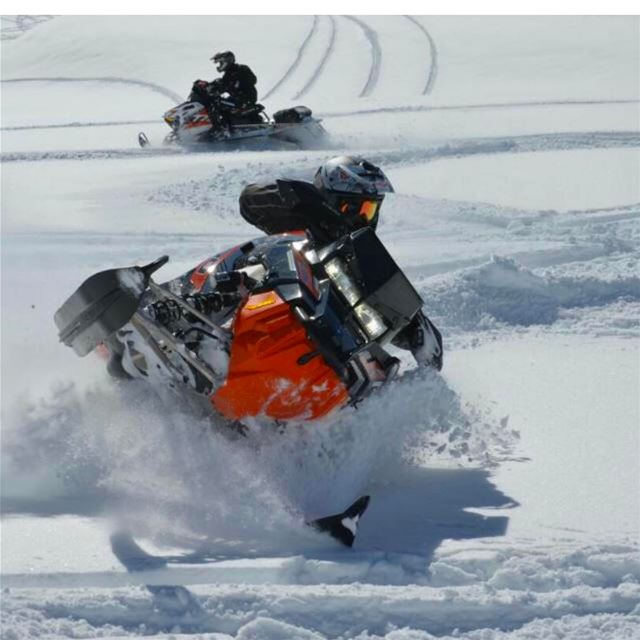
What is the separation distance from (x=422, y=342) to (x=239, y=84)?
523 inches

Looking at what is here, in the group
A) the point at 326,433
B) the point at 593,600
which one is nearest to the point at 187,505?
the point at 326,433

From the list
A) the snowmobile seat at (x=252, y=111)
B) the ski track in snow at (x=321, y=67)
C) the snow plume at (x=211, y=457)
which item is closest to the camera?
the snow plume at (x=211, y=457)

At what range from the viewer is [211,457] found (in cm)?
597

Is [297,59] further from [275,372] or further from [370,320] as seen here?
[275,372]

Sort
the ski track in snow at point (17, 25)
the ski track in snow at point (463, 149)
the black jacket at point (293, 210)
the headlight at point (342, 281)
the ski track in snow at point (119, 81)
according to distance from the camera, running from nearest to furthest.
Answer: the headlight at point (342, 281) → the black jacket at point (293, 210) → the ski track in snow at point (463, 149) → the ski track in snow at point (119, 81) → the ski track in snow at point (17, 25)

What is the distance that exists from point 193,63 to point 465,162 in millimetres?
15604

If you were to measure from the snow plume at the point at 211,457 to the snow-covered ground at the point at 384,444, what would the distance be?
0.01 metres

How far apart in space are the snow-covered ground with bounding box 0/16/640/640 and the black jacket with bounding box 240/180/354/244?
3.12 ft

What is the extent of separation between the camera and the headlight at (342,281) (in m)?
6.30

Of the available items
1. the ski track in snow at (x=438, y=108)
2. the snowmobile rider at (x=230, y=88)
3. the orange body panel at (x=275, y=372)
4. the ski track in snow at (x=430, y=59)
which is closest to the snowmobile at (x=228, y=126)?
the snowmobile rider at (x=230, y=88)

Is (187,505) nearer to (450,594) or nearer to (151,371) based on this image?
(151,371)

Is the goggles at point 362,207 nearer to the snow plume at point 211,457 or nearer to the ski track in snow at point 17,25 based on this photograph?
the snow plume at point 211,457

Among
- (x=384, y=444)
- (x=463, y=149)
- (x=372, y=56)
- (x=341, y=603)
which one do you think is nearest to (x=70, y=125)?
(x=463, y=149)

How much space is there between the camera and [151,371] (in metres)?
6.15
